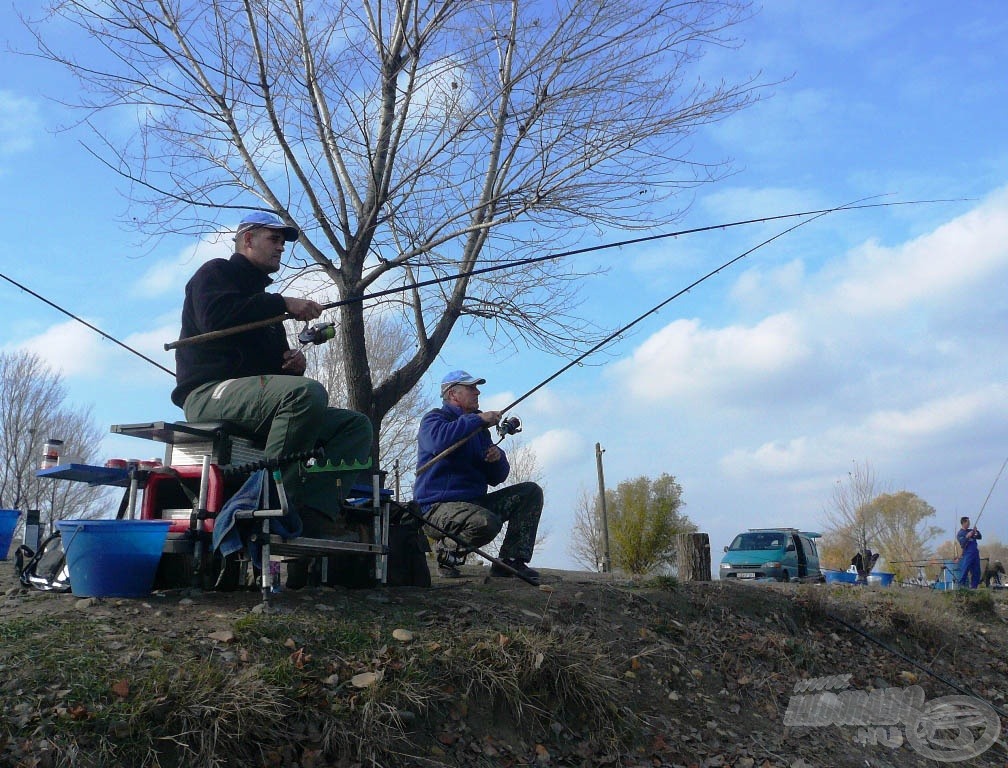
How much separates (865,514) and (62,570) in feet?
170

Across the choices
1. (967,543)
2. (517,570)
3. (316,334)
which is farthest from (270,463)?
(967,543)

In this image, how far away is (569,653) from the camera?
17.6ft

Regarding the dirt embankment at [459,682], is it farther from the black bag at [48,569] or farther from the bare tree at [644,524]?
the bare tree at [644,524]

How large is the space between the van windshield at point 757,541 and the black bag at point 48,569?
76.4ft

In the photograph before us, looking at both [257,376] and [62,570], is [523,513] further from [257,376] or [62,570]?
[62,570]

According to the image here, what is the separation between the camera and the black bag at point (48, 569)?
5.33 meters

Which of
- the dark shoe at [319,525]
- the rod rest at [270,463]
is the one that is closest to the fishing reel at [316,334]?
the rod rest at [270,463]

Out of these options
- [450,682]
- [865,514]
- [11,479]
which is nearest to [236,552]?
[450,682]

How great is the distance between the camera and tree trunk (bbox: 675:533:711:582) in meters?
11.3

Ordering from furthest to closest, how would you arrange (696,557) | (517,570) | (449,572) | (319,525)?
(696,557) → (449,572) → (517,570) → (319,525)

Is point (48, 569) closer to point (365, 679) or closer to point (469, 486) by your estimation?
point (365, 679)

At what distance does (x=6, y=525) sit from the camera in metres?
8.20
